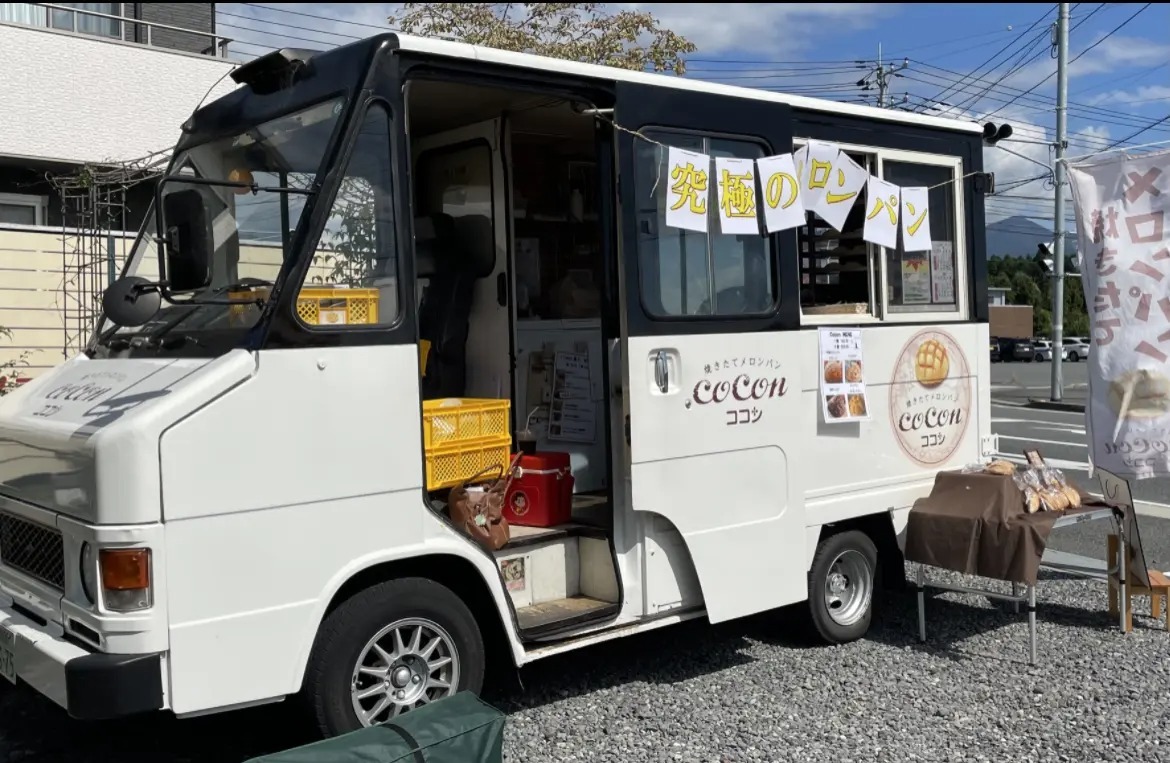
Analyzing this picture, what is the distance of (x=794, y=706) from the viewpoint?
5113 millimetres

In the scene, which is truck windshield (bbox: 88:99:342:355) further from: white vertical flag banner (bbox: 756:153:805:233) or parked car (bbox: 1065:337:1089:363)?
parked car (bbox: 1065:337:1089:363)

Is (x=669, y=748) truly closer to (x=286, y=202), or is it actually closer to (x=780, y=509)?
(x=780, y=509)

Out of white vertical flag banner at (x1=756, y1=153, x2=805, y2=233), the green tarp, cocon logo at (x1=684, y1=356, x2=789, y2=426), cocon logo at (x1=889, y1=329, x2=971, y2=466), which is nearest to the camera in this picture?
the green tarp

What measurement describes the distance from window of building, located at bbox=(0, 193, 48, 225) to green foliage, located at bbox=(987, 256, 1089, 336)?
57.0m

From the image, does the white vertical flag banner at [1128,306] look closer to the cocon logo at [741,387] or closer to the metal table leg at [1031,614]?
the metal table leg at [1031,614]

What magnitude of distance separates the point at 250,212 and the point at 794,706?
11.0 feet

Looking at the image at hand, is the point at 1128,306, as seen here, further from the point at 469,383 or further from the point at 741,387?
the point at 469,383

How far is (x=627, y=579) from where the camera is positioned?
5.02 m

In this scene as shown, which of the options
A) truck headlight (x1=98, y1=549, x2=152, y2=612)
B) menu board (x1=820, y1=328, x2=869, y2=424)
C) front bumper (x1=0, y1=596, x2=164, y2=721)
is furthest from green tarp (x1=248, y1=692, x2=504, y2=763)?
menu board (x1=820, y1=328, x2=869, y2=424)

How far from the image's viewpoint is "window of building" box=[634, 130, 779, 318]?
16.6ft

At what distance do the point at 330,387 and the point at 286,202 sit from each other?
2.62ft

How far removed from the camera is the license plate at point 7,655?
13.4 feet

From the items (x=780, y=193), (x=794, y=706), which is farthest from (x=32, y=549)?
(x=780, y=193)

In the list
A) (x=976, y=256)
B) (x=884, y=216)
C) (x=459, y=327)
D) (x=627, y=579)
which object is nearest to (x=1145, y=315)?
(x=976, y=256)
